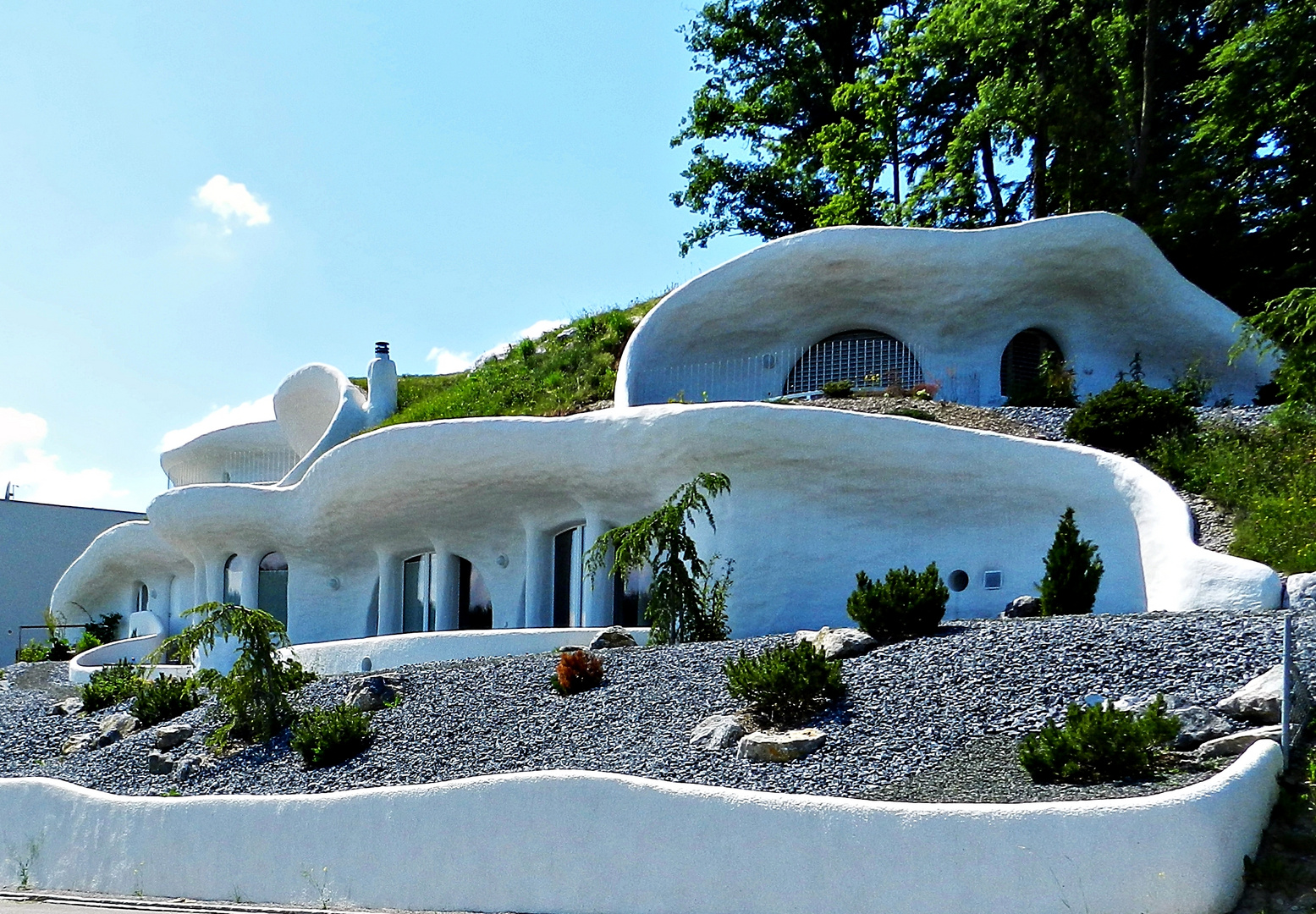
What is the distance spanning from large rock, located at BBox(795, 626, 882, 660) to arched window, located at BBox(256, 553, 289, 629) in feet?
53.1

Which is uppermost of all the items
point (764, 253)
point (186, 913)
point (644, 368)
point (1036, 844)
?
point (764, 253)

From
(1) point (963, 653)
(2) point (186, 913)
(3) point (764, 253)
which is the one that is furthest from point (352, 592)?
(1) point (963, 653)

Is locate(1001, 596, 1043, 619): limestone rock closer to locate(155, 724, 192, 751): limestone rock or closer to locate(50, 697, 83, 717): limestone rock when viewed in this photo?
locate(155, 724, 192, 751): limestone rock

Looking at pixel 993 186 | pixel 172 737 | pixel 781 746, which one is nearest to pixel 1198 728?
pixel 781 746

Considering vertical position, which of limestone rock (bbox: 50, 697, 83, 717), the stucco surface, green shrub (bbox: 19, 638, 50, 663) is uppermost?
the stucco surface

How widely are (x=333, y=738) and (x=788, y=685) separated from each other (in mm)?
4652

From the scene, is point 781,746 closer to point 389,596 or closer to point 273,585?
point 389,596

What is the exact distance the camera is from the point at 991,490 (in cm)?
1681

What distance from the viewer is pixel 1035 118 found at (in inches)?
1168

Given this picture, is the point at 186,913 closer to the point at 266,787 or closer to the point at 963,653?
the point at 266,787

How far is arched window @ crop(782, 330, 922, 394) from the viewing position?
24.9m

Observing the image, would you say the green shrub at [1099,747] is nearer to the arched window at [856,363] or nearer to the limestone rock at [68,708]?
the limestone rock at [68,708]

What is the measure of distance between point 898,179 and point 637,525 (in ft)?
76.3

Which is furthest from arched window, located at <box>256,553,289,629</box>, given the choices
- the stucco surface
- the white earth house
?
the stucco surface
